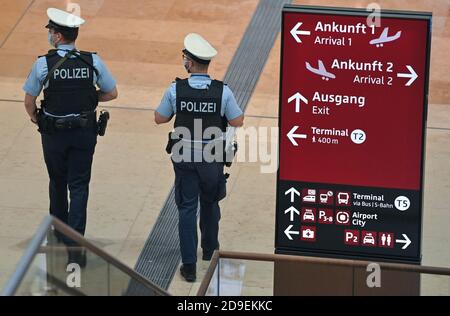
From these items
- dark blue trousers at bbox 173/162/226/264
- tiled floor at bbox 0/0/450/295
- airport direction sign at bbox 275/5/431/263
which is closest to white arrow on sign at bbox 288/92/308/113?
airport direction sign at bbox 275/5/431/263

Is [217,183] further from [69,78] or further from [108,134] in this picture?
[108,134]

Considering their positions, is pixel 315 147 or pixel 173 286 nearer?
pixel 315 147

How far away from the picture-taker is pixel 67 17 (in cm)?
853

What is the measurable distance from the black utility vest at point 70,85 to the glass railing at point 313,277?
1738mm

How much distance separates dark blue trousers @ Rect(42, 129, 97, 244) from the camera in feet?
28.2

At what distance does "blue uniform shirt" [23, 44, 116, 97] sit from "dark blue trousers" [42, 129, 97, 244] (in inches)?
13.2

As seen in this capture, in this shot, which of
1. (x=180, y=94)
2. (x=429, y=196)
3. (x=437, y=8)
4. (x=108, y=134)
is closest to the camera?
(x=180, y=94)

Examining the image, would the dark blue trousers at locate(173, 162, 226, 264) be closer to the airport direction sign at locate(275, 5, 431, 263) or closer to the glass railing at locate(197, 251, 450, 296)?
the airport direction sign at locate(275, 5, 431, 263)

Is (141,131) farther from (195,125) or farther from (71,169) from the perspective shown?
(195,125)

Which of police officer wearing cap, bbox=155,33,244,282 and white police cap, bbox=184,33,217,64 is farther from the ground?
white police cap, bbox=184,33,217,64

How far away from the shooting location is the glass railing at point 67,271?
5.01 m
